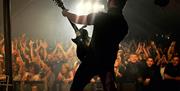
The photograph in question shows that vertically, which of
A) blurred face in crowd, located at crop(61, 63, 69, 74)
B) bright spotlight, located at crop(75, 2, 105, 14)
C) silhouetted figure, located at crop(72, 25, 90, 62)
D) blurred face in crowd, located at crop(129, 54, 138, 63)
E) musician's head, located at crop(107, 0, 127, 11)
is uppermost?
bright spotlight, located at crop(75, 2, 105, 14)

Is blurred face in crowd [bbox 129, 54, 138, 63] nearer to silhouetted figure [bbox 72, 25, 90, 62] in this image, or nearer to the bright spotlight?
the bright spotlight

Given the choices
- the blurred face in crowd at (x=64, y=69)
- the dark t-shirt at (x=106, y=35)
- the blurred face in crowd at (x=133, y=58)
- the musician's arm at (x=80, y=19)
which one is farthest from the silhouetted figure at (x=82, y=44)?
the blurred face in crowd at (x=133, y=58)

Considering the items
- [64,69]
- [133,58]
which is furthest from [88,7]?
[64,69]

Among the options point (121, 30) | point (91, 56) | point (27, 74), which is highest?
point (121, 30)

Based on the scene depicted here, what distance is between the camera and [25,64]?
39.0 ft

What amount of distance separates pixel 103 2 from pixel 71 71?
3166mm

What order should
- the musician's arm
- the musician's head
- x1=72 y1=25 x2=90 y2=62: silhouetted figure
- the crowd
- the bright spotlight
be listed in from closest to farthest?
the musician's arm → the musician's head → x1=72 y1=25 x2=90 y2=62: silhouetted figure → the crowd → the bright spotlight

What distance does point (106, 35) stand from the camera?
387 cm

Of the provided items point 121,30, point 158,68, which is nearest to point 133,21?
point 158,68

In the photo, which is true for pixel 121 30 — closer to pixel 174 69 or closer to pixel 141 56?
pixel 174 69

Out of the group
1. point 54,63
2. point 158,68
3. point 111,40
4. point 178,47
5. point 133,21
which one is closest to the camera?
point 111,40

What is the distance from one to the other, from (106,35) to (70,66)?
7902mm

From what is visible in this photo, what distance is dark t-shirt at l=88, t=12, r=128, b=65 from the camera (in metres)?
3.85

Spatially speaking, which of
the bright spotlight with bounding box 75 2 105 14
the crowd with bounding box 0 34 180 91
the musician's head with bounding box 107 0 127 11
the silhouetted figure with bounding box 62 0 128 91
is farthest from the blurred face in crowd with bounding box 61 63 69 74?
the musician's head with bounding box 107 0 127 11
